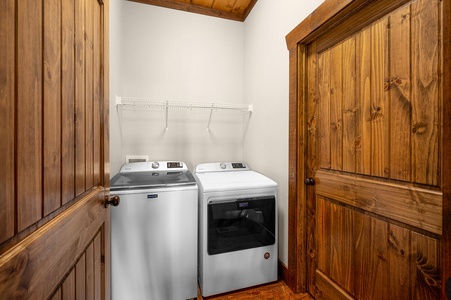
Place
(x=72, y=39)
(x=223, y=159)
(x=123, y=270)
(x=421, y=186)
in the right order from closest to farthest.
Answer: (x=72, y=39) → (x=421, y=186) → (x=123, y=270) → (x=223, y=159)

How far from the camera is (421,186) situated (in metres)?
0.88

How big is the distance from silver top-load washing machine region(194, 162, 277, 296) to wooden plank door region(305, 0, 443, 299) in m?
0.34

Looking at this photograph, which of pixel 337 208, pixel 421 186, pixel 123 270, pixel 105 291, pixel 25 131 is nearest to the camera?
pixel 25 131

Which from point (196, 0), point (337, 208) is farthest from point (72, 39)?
point (196, 0)

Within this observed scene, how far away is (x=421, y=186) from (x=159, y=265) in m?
1.62

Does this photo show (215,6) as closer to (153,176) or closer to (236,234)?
(153,176)

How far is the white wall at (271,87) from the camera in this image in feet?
5.57

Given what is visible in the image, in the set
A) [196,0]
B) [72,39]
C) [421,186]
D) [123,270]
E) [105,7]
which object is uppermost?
[196,0]

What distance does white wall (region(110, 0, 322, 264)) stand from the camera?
5.98 feet

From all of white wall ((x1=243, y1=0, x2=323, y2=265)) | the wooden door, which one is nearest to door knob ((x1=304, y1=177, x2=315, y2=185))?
white wall ((x1=243, y1=0, x2=323, y2=265))

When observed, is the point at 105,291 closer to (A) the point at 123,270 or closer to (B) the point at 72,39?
(A) the point at 123,270

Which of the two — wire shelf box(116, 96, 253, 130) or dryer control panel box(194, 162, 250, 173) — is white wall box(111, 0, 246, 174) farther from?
dryer control panel box(194, 162, 250, 173)

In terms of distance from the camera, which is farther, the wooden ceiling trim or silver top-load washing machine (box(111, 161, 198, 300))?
the wooden ceiling trim

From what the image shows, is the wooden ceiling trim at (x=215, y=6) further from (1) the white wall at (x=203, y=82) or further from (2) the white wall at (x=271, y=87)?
(2) the white wall at (x=271, y=87)
